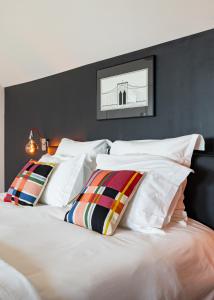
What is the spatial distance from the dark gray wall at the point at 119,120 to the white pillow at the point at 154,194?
43cm

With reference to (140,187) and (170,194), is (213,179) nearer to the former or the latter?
Result: (170,194)

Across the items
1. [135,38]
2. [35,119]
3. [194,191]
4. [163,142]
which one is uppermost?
Answer: [135,38]

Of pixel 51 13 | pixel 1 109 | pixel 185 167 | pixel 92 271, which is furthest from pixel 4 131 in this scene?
pixel 92 271

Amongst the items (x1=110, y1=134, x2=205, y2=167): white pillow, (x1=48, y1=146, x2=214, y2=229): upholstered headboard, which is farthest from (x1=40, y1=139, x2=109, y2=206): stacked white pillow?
(x1=48, y1=146, x2=214, y2=229): upholstered headboard

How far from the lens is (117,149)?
7.72 feet

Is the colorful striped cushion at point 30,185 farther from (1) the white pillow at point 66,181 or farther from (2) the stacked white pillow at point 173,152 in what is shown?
(2) the stacked white pillow at point 173,152

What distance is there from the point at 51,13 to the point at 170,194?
1789 millimetres

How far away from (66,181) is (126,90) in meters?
0.94

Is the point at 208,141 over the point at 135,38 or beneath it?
beneath

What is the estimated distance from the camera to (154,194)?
173cm

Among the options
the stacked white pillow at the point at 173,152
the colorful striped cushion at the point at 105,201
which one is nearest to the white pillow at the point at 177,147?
the stacked white pillow at the point at 173,152

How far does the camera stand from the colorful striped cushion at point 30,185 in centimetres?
231

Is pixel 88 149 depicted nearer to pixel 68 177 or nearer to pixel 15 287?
pixel 68 177

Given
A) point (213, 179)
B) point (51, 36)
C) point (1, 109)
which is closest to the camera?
point (213, 179)
